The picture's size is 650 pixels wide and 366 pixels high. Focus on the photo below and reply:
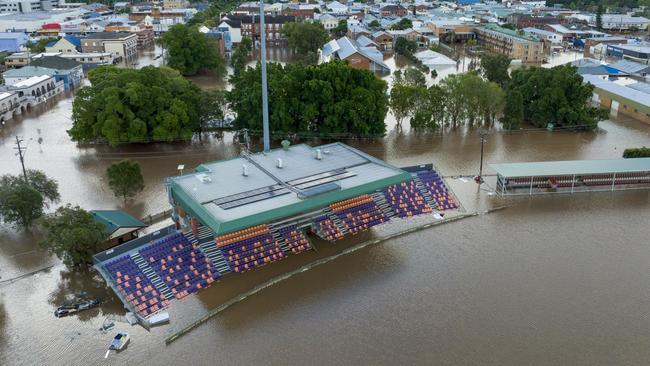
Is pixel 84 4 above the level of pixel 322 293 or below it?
above

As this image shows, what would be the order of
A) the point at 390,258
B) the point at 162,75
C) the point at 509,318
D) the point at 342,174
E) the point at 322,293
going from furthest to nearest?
the point at 162,75 < the point at 342,174 < the point at 390,258 < the point at 322,293 < the point at 509,318

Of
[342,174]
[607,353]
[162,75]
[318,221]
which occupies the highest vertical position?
[162,75]

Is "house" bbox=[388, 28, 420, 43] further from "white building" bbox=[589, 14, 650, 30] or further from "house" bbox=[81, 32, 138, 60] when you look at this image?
"house" bbox=[81, 32, 138, 60]

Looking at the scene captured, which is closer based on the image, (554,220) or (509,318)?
(509,318)

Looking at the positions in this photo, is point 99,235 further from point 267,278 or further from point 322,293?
point 322,293

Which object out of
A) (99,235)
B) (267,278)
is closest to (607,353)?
(267,278)

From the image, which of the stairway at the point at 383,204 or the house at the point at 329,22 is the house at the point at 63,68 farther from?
the house at the point at 329,22

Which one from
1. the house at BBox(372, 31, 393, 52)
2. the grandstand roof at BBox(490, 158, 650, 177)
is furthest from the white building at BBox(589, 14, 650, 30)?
the grandstand roof at BBox(490, 158, 650, 177)
